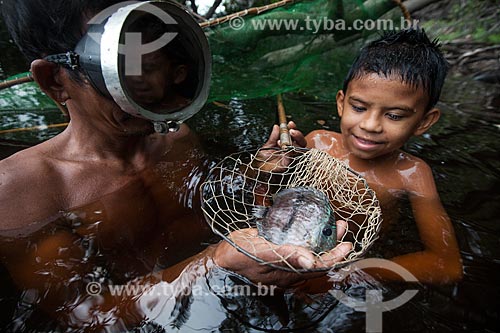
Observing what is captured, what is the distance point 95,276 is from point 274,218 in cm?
114

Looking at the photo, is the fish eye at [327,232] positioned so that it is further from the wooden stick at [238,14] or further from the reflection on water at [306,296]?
the wooden stick at [238,14]

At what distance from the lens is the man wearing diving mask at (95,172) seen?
174 cm

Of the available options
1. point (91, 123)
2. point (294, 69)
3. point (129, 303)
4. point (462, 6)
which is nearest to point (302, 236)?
point (129, 303)

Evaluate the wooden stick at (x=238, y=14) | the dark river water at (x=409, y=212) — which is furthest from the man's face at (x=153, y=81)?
the wooden stick at (x=238, y=14)

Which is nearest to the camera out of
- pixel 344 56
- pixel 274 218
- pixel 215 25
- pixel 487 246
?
pixel 274 218

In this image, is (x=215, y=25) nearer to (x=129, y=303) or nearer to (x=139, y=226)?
(x=139, y=226)

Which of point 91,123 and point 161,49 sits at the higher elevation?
point 161,49

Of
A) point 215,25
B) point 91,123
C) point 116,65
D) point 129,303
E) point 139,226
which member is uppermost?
point 215,25

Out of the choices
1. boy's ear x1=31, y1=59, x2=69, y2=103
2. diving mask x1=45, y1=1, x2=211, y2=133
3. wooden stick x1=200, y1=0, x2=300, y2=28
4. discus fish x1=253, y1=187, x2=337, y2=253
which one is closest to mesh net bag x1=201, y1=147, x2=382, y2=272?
discus fish x1=253, y1=187, x2=337, y2=253

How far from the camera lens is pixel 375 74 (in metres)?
2.74

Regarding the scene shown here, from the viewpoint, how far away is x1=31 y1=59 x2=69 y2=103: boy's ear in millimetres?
1825

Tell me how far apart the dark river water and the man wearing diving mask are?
0.31m

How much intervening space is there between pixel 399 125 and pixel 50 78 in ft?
7.62

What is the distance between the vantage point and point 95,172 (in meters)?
2.25
